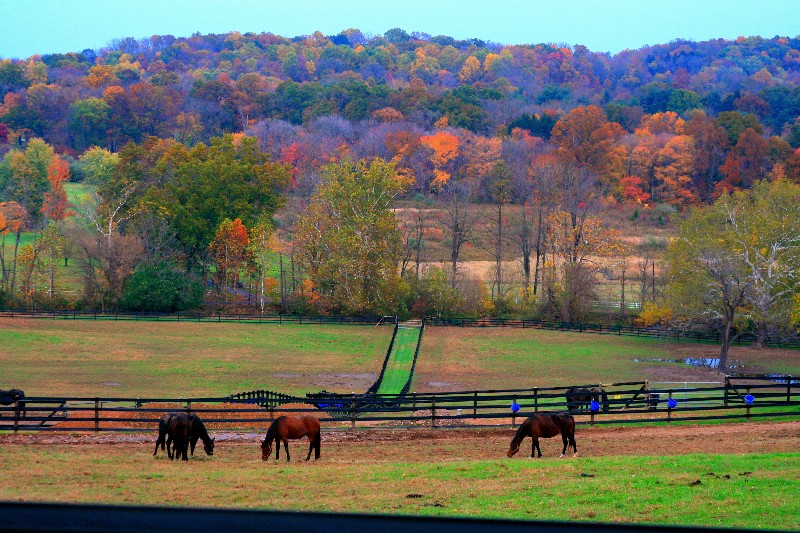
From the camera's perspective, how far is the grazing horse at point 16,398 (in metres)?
21.5

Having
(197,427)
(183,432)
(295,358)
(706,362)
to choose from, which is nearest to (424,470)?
(197,427)

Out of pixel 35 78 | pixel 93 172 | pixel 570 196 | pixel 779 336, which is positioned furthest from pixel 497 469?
pixel 35 78

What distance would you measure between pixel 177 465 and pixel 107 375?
73.9ft

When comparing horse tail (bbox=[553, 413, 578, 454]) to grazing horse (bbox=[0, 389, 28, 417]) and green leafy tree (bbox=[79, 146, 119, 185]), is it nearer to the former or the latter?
grazing horse (bbox=[0, 389, 28, 417])

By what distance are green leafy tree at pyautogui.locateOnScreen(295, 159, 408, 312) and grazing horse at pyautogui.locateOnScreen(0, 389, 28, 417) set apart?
1462 inches

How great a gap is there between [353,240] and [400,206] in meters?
33.7

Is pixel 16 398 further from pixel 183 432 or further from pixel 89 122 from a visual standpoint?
pixel 89 122

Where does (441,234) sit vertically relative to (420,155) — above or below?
below

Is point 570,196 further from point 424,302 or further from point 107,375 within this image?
point 107,375

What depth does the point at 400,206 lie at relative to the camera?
9669 centimetres

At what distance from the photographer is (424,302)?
212 feet

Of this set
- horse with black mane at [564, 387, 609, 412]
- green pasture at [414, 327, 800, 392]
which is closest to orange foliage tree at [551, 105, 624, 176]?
green pasture at [414, 327, 800, 392]

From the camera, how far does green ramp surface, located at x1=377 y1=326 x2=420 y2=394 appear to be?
37.7 meters

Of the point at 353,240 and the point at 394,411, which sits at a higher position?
the point at 353,240
